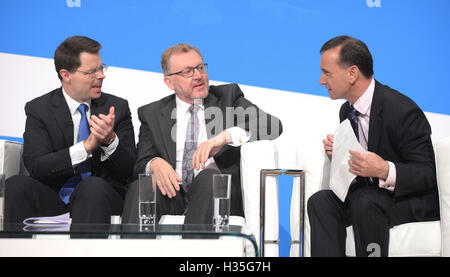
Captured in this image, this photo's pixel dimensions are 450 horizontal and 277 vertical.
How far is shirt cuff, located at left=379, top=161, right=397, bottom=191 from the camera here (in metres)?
2.56

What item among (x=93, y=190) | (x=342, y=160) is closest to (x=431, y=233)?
(x=342, y=160)

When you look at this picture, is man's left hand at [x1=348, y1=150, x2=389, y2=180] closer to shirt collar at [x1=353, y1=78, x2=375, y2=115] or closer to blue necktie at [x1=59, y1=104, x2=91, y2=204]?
shirt collar at [x1=353, y1=78, x2=375, y2=115]

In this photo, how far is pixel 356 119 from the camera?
288 cm

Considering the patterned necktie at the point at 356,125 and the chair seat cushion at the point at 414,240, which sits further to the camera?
the patterned necktie at the point at 356,125

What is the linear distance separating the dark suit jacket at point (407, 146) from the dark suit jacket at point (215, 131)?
0.56 m

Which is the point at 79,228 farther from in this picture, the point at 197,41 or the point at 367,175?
the point at 197,41

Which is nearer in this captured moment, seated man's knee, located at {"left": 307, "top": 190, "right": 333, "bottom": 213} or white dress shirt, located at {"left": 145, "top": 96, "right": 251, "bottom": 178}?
seated man's knee, located at {"left": 307, "top": 190, "right": 333, "bottom": 213}

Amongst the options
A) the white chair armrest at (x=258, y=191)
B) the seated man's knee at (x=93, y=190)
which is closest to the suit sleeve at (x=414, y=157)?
the white chair armrest at (x=258, y=191)

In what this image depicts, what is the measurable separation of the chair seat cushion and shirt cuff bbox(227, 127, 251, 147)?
2.35 feet

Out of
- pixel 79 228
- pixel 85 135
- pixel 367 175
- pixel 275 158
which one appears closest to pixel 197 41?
pixel 85 135

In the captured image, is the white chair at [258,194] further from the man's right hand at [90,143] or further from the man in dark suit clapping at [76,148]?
the man's right hand at [90,143]

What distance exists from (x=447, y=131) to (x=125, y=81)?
224 cm

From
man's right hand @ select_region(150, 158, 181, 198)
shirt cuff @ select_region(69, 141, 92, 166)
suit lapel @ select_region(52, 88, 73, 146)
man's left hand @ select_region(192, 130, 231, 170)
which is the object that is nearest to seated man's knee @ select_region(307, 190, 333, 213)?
man's left hand @ select_region(192, 130, 231, 170)

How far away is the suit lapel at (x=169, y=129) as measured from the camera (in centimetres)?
310
